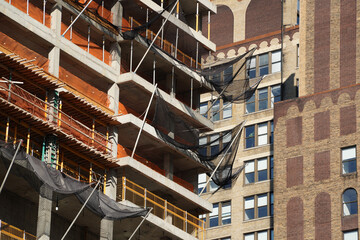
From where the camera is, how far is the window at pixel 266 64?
121000mm

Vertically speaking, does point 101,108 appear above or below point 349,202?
below

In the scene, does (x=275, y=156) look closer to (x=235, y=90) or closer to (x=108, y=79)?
Result: (x=235, y=90)

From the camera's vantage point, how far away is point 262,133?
384 feet

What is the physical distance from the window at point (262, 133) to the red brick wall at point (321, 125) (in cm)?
900

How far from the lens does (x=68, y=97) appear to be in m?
68.4

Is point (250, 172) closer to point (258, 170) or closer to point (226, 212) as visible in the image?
point (258, 170)

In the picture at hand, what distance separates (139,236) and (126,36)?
1167cm

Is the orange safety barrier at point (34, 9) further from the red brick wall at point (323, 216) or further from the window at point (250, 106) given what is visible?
the window at point (250, 106)

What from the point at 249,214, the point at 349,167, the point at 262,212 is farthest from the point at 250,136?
the point at 349,167

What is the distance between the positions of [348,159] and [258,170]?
39.0 ft

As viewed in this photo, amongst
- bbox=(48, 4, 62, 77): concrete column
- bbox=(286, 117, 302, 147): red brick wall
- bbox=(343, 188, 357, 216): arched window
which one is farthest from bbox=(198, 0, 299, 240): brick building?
bbox=(48, 4, 62, 77): concrete column

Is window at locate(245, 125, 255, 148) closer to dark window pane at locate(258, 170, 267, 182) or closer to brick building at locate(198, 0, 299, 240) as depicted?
brick building at locate(198, 0, 299, 240)

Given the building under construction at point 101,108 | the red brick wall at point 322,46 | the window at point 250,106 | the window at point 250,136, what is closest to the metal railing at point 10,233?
the building under construction at point 101,108

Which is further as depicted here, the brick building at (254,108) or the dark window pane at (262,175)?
the dark window pane at (262,175)
